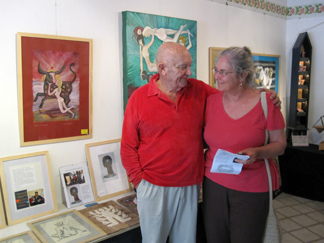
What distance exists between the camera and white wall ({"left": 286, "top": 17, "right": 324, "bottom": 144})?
3.96 meters

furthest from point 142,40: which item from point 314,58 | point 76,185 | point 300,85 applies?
point 314,58

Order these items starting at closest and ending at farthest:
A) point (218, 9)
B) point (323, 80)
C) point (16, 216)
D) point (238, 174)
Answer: point (238, 174), point (16, 216), point (218, 9), point (323, 80)

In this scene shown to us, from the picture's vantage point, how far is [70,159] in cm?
237

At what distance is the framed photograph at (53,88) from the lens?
6.79ft

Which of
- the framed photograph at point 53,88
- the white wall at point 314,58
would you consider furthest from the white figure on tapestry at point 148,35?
the white wall at point 314,58

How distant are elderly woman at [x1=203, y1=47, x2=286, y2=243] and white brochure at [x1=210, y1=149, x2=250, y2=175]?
0.10 meters

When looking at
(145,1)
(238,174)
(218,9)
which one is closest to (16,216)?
(238,174)

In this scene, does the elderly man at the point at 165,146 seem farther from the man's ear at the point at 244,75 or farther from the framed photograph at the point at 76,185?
the framed photograph at the point at 76,185

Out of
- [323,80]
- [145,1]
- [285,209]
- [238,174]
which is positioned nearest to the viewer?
[238,174]

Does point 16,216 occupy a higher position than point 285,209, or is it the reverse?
point 16,216

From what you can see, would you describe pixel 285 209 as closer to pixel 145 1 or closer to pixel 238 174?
pixel 238 174

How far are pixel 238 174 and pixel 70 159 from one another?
137cm

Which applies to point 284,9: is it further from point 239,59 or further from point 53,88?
point 53,88

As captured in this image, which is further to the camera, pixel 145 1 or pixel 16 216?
pixel 145 1
